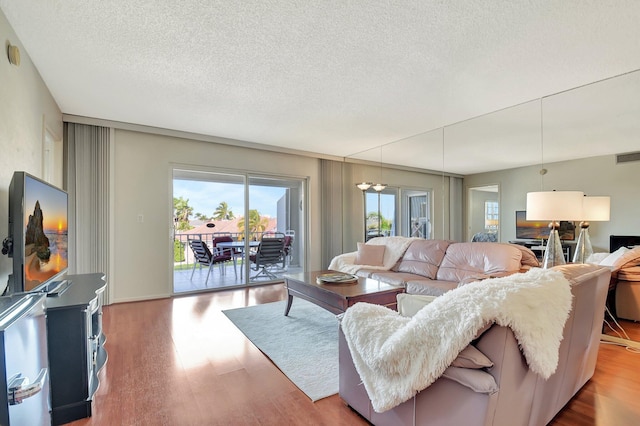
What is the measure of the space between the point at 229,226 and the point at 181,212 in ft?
2.65

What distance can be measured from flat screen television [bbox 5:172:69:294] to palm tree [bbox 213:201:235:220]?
8.92ft

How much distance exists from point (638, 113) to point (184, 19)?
3871mm

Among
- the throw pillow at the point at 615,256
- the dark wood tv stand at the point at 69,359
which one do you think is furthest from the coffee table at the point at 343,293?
the throw pillow at the point at 615,256

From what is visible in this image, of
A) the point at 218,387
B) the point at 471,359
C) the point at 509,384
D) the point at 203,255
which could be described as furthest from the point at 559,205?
the point at 203,255

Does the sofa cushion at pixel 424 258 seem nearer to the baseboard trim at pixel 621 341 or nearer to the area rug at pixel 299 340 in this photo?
the area rug at pixel 299 340

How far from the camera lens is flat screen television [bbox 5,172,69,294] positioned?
1583mm

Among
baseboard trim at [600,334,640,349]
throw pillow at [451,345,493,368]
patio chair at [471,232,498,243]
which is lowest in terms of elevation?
baseboard trim at [600,334,640,349]

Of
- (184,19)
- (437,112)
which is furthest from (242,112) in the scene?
(437,112)

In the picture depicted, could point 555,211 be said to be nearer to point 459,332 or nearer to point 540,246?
point 540,246

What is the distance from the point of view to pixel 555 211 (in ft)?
9.70

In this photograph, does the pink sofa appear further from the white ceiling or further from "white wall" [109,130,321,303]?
"white wall" [109,130,321,303]

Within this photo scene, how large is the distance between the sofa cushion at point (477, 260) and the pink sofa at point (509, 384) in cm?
119

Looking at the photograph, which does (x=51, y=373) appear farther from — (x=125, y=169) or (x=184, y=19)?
(x=125, y=169)

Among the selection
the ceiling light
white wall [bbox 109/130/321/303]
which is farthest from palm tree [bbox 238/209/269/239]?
the ceiling light
